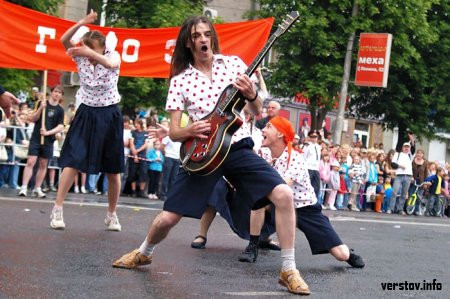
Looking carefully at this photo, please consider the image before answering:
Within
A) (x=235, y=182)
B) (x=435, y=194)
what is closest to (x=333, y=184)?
(x=435, y=194)

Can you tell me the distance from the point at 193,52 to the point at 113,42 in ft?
10.0

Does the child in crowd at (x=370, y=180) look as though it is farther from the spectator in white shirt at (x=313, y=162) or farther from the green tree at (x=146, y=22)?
the green tree at (x=146, y=22)

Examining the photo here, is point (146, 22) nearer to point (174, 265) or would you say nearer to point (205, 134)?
point (174, 265)

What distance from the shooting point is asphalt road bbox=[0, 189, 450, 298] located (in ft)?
22.9

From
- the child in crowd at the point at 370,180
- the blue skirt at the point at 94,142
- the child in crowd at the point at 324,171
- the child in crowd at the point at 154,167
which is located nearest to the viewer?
the blue skirt at the point at 94,142

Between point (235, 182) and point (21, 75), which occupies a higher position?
point (21, 75)

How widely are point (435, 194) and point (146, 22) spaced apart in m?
9.12

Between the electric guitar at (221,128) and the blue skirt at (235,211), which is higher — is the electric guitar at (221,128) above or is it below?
above

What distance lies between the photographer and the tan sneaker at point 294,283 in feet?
23.5

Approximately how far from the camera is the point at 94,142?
10.4 m

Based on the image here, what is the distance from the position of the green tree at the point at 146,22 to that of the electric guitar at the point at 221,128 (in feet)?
65.6

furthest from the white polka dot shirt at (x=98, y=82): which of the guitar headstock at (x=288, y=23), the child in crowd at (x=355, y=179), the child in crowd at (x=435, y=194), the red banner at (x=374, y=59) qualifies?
the red banner at (x=374, y=59)

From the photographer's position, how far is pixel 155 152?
69.3 ft

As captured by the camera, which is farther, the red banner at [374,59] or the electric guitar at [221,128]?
the red banner at [374,59]
